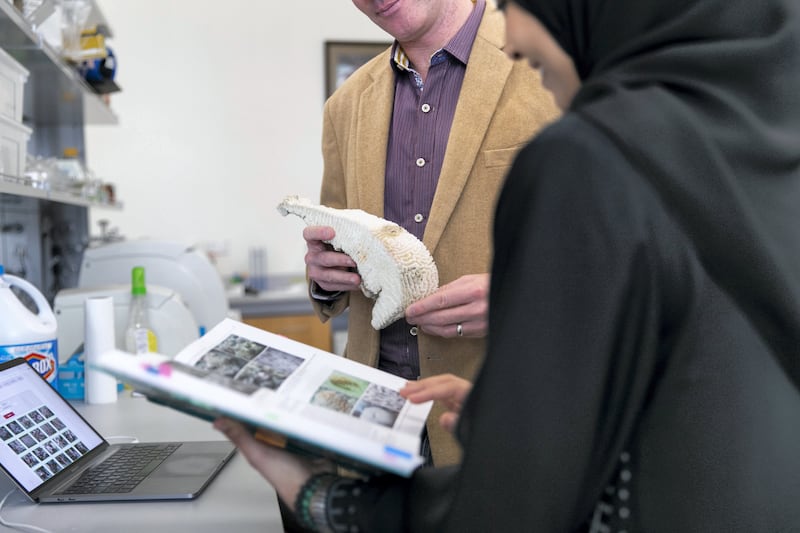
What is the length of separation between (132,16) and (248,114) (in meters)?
0.88

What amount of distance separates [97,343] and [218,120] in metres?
2.85

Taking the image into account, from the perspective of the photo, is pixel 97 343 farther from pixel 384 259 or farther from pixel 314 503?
pixel 314 503

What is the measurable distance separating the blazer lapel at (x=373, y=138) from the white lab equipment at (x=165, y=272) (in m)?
1.05

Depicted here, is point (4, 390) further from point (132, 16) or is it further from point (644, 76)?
point (132, 16)

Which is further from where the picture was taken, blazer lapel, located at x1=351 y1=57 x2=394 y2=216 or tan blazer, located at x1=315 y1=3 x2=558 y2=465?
blazer lapel, located at x1=351 y1=57 x2=394 y2=216

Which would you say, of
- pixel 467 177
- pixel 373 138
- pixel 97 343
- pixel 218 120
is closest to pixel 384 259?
pixel 467 177

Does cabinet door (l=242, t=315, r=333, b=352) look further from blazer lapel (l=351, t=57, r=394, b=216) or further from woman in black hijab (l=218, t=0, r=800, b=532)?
woman in black hijab (l=218, t=0, r=800, b=532)

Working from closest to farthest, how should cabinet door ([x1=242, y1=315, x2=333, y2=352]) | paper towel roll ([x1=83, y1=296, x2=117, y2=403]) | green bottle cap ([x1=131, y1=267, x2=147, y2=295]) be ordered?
paper towel roll ([x1=83, y1=296, x2=117, y2=403]) → green bottle cap ([x1=131, y1=267, x2=147, y2=295]) → cabinet door ([x1=242, y1=315, x2=333, y2=352])

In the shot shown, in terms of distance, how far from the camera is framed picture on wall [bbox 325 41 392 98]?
14.9 feet

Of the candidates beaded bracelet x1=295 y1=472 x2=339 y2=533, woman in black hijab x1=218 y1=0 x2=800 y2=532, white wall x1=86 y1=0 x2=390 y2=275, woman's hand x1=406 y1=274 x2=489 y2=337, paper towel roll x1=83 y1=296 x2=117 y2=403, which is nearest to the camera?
woman in black hijab x1=218 y1=0 x2=800 y2=532

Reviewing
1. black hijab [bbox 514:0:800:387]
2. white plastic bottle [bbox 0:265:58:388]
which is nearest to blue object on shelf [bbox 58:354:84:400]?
white plastic bottle [bbox 0:265:58:388]

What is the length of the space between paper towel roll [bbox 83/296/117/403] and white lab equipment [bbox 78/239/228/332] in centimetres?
62

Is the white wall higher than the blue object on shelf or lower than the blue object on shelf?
higher

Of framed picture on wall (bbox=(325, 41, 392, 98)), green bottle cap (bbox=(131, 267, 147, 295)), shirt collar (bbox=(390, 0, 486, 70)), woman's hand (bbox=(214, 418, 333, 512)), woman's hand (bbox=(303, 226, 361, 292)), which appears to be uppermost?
framed picture on wall (bbox=(325, 41, 392, 98))
